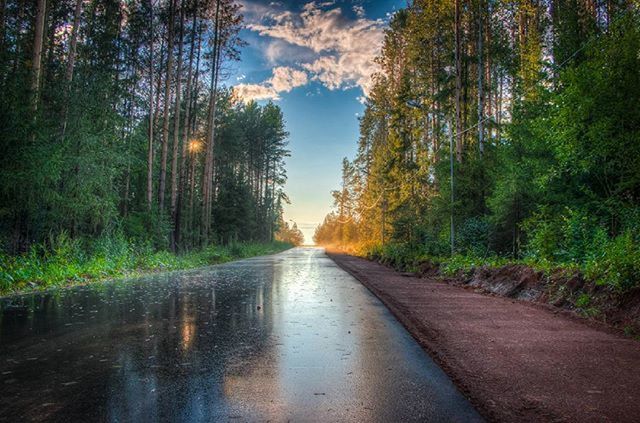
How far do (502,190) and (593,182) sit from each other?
Result: 3.09 m

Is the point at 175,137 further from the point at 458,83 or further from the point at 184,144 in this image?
the point at 458,83

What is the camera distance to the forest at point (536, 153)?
929 centimetres

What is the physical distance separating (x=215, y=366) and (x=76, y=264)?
37.9 ft

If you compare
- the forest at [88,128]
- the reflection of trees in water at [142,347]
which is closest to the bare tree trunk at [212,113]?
the forest at [88,128]

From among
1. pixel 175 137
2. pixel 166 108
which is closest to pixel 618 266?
pixel 175 137

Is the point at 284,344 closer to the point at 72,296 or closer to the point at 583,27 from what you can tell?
the point at 72,296

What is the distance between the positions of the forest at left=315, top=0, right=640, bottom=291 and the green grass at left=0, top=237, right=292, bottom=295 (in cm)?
1347

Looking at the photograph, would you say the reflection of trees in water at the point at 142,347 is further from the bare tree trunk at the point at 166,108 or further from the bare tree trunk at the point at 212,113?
the bare tree trunk at the point at 212,113

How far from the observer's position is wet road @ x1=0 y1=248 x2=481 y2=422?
9.13 feet

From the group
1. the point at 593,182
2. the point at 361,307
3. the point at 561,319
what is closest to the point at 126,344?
the point at 361,307

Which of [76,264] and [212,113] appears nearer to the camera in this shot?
[76,264]

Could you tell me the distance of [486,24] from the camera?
80.3 feet

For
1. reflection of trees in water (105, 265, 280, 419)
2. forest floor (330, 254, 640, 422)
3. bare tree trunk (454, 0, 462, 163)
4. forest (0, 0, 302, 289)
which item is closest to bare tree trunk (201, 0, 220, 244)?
forest (0, 0, 302, 289)

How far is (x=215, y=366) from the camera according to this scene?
3832 millimetres
